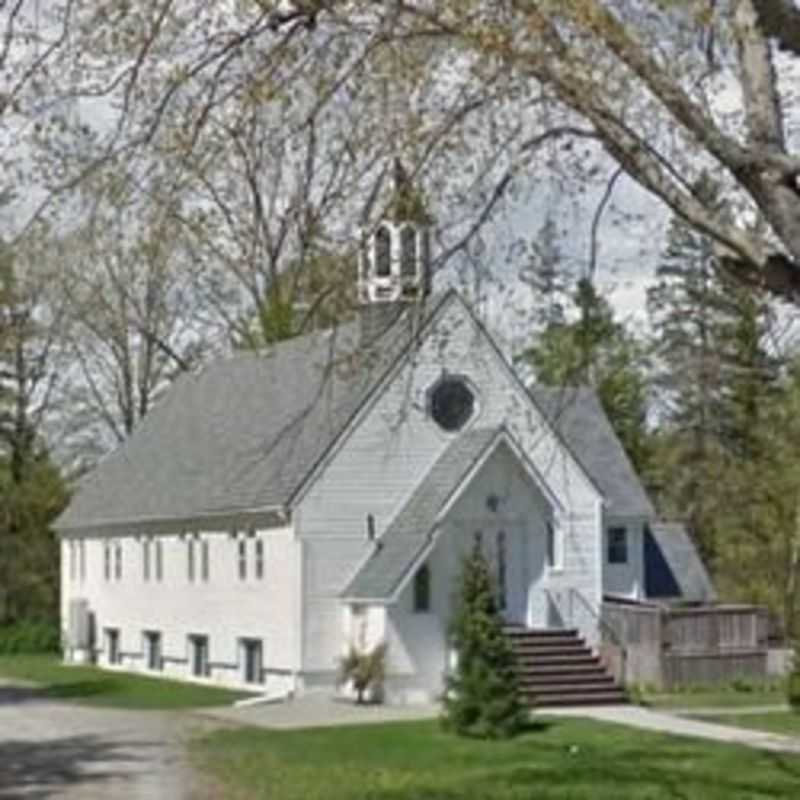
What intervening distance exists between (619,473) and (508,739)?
17419 mm

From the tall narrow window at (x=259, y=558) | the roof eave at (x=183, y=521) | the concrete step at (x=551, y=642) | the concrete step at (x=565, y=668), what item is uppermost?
the roof eave at (x=183, y=521)

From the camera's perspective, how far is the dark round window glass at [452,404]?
42031 millimetres

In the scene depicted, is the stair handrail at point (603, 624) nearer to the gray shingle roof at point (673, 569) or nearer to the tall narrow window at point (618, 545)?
the tall narrow window at point (618, 545)

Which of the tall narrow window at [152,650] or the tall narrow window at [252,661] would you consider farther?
the tall narrow window at [152,650]

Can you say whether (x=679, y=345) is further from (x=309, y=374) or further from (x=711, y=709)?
(x=711, y=709)

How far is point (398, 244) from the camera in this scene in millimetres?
15297

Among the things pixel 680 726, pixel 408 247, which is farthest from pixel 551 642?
pixel 408 247

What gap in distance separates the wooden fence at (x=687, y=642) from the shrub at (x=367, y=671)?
456cm

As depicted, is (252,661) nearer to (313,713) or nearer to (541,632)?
(541,632)

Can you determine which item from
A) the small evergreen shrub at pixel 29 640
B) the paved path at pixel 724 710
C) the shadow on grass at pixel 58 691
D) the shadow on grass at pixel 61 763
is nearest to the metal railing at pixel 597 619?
the paved path at pixel 724 710

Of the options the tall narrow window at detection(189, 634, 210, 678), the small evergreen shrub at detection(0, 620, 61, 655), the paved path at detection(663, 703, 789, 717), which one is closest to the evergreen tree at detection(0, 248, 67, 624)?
the small evergreen shrub at detection(0, 620, 61, 655)

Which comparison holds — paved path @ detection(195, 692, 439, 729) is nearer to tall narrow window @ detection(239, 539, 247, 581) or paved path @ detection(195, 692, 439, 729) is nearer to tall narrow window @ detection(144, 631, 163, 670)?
tall narrow window @ detection(239, 539, 247, 581)

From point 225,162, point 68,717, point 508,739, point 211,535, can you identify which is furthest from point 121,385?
point 225,162

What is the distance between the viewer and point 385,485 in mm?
41250
